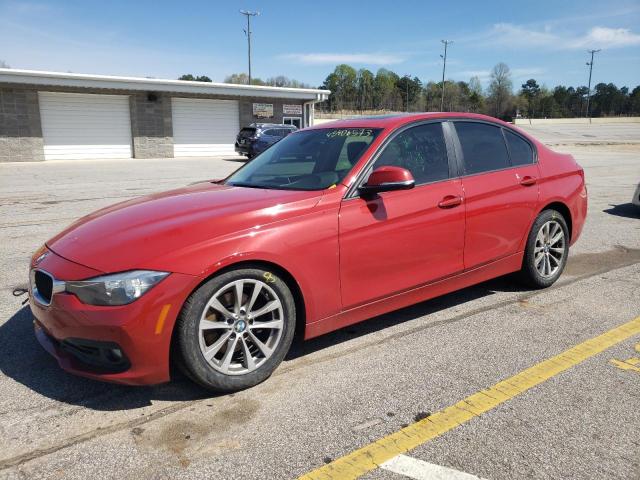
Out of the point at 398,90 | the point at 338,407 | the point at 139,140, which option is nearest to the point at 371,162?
the point at 338,407

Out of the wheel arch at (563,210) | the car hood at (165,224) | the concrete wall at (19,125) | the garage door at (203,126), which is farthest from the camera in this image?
the garage door at (203,126)

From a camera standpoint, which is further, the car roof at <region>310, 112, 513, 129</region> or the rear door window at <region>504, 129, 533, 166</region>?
the rear door window at <region>504, 129, 533, 166</region>

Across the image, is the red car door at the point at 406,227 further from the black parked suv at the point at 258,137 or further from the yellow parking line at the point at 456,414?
the black parked suv at the point at 258,137

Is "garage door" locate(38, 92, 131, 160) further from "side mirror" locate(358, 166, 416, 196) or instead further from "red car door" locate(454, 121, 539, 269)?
"side mirror" locate(358, 166, 416, 196)

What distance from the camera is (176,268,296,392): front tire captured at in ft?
9.11

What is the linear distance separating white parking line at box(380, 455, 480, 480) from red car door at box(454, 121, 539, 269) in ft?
6.55

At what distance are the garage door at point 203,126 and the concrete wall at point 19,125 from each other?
676cm

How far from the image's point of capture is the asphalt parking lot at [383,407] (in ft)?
7.74

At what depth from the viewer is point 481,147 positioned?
170 inches

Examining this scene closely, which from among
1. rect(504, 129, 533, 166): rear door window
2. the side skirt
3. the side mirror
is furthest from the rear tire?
the side mirror

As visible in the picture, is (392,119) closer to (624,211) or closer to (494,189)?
(494,189)

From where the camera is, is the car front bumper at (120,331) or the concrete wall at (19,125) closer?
the car front bumper at (120,331)

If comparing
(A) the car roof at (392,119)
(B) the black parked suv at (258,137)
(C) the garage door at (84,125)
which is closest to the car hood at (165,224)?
(A) the car roof at (392,119)

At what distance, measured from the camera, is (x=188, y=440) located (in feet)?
8.34
